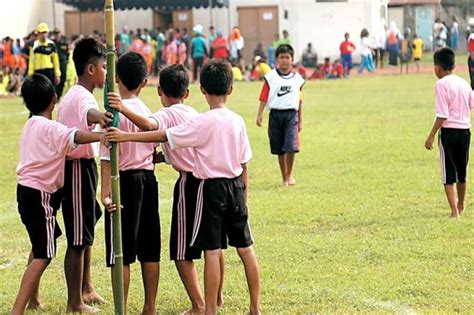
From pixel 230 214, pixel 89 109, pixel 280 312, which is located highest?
pixel 89 109

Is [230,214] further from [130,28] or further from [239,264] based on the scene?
[130,28]

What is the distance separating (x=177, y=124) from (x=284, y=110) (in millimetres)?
7070

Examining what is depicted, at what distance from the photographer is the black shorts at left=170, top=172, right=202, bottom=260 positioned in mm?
7719

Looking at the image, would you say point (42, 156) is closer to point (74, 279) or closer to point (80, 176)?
point (80, 176)

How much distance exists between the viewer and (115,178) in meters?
6.68

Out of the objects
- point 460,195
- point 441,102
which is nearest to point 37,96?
point 441,102

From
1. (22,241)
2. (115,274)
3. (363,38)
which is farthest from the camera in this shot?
(363,38)

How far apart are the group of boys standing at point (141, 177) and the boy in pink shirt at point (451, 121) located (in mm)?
4185

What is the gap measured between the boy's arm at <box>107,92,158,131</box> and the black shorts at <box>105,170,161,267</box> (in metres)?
0.41

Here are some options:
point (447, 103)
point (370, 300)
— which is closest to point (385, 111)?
point (447, 103)

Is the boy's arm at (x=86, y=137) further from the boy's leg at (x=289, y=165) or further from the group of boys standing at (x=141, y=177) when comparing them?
the boy's leg at (x=289, y=165)

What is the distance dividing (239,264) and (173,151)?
2.02m

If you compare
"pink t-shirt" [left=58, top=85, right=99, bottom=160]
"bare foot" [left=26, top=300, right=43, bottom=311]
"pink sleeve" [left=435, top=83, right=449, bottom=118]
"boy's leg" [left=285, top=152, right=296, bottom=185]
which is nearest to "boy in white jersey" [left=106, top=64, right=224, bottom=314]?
"pink t-shirt" [left=58, top=85, right=99, bottom=160]

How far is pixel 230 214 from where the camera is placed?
7.52 metres
